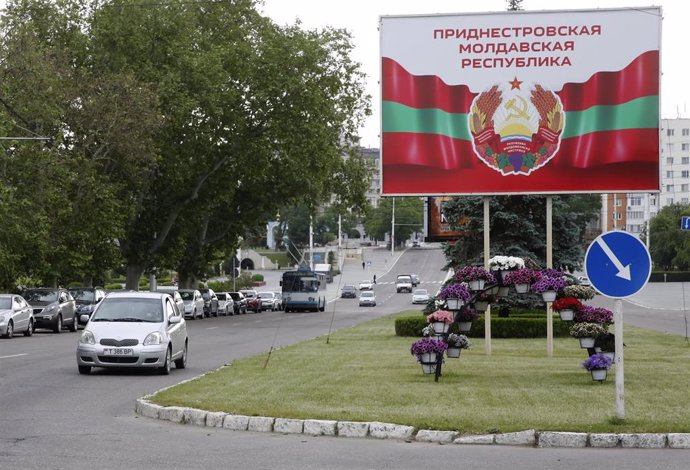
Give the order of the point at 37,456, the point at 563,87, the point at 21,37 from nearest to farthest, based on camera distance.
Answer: the point at 37,456
the point at 563,87
the point at 21,37

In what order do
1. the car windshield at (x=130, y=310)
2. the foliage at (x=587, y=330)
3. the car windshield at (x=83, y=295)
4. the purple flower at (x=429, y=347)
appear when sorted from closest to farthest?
the purple flower at (x=429, y=347)
the foliage at (x=587, y=330)
the car windshield at (x=130, y=310)
the car windshield at (x=83, y=295)

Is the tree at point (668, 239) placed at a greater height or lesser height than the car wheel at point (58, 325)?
greater

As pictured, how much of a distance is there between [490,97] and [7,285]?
30.9m

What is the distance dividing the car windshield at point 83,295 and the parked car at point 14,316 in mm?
9069

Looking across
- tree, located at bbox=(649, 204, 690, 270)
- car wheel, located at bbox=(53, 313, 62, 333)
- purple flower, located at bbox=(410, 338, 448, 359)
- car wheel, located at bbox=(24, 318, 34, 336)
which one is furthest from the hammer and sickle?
tree, located at bbox=(649, 204, 690, 270)

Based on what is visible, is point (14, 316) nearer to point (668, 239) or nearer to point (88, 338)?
point (88, 338)

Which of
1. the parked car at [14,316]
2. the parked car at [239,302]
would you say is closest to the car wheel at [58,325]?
the parked car at [14,316]

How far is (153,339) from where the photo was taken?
2205 centimetres

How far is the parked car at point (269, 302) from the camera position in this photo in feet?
297

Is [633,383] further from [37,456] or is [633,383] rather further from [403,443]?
[37,456]

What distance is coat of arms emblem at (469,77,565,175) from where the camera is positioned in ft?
88.5

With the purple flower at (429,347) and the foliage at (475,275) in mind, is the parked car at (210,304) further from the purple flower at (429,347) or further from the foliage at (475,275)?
the purple flower at (429,347)

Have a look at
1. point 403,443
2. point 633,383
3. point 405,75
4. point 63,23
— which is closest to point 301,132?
point 63,23

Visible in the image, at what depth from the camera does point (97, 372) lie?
73.9 feet
